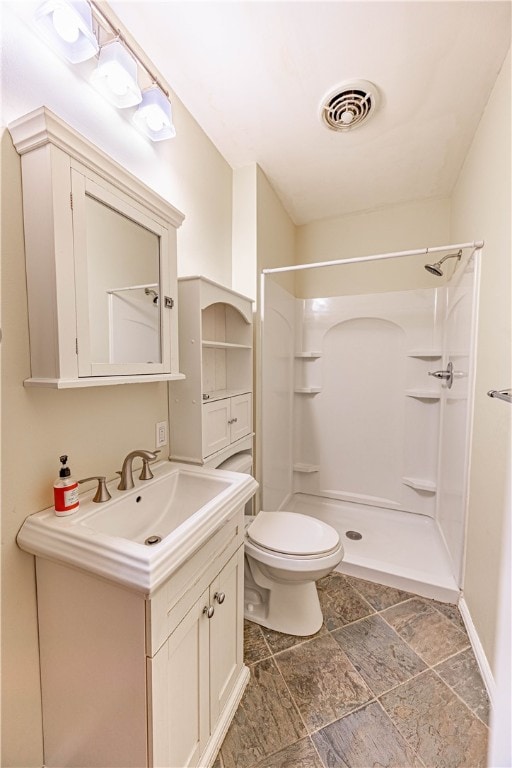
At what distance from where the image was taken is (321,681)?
4.21 ft

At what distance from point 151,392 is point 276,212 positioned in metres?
1.75

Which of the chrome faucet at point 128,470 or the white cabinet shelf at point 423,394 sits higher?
the white cabinet shelf at point 423,394

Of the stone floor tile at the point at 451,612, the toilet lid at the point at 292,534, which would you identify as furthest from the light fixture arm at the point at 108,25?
the stone floor tile at the point at 451,612

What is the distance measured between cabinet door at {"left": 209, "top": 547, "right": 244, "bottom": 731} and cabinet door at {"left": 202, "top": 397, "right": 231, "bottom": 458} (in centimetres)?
48

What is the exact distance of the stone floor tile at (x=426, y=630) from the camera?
4.64 feet

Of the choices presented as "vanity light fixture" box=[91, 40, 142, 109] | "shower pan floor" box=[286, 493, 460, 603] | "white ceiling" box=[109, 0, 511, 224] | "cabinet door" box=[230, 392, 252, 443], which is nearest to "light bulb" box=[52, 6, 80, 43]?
"vanity light fixture" box=[91, 40, 142, 109]

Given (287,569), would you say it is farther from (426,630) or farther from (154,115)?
(154,115)

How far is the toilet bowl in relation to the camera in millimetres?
1406

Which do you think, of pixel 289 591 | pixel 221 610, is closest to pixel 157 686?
pixel 221 610

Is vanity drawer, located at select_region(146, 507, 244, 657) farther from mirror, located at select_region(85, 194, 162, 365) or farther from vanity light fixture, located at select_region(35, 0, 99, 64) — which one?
vanity light fixture, located at select_region(35, 0, 99, 64)

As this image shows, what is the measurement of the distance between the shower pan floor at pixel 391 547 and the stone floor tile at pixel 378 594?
0.03 metres

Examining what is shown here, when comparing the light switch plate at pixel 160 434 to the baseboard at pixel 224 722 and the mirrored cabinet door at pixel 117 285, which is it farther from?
the baseboard at pixel 224 722

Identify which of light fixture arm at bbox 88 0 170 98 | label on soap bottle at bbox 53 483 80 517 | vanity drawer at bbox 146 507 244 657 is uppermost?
light fixture arm at bbox 88 0 170 98

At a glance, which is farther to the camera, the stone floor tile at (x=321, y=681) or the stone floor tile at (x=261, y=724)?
the stone floor tile at (x=321, y=681)
